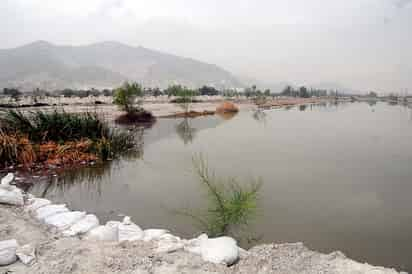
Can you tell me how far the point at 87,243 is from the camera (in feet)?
9.96

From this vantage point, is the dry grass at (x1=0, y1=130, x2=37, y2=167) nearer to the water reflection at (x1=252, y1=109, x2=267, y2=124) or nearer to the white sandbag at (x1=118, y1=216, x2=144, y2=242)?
the white sandbag at (x1=118, y1=216, x2=144, y2=242)

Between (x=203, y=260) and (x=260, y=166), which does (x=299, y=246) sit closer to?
(x=203, y=260)

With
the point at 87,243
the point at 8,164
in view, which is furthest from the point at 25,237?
the point at 8,164

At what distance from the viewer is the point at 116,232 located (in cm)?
346

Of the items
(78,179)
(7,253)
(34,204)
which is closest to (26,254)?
(7,253)

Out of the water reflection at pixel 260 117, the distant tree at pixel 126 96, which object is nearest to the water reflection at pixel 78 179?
the distant tree at pixel 126 96

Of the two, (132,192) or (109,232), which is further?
(132,192)

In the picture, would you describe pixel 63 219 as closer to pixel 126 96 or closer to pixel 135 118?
pixel 135 118

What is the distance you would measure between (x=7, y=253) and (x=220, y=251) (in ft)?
6.61

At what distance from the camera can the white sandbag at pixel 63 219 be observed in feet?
11.8

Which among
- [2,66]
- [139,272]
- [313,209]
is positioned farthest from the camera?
[2,66]

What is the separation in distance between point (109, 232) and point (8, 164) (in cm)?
533

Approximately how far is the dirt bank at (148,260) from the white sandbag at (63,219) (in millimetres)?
410

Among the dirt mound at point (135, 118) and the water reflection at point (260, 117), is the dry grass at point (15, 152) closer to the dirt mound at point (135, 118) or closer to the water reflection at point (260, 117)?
the dirt mound at point (135, 118)
